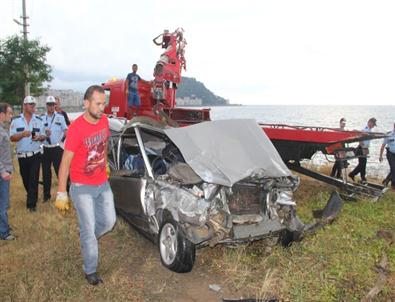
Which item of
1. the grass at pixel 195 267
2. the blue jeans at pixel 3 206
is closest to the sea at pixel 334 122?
the grass at pixel 195 267

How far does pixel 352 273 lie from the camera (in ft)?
14.4

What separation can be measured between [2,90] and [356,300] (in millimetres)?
25758

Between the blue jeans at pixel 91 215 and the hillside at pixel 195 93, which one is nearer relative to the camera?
the blue jeans at pixel 91 215

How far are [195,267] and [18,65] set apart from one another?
2350 centimetres

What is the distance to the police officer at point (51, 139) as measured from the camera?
23.7 ft

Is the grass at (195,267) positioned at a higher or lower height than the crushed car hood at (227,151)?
lower

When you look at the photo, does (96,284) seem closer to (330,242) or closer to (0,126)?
(0,126)

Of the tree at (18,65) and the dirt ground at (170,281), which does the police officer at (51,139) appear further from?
the tree at (18,65)

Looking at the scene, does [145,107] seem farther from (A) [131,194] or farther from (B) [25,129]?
(A) [131,194]

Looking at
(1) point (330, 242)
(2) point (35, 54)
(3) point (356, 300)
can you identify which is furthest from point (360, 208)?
(2) point (35, 54)

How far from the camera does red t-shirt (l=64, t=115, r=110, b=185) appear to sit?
12.6 ft

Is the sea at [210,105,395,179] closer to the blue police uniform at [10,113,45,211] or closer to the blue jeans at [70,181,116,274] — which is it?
the blue police uniform at [10,113,45,211]

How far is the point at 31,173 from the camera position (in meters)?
6.72

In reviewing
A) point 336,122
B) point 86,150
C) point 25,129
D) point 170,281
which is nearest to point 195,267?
point 170,281
